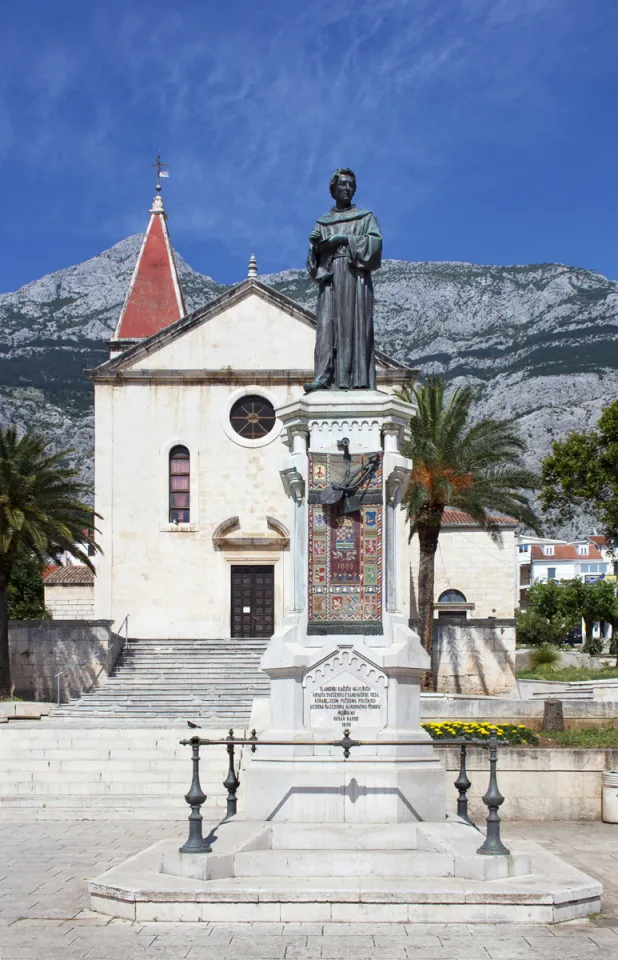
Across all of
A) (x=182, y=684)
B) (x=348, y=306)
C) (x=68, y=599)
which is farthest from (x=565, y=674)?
(x=348, y=306)

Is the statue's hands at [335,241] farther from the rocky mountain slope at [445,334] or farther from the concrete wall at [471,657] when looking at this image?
the rocky mountain slope at [445,334]

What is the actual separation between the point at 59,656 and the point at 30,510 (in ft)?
14.9

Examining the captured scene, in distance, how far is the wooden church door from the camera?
33062mm

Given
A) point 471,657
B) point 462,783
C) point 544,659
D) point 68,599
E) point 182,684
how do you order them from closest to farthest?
point 462,783
point 182,684
point 471,657
point 544,659
point 68,599

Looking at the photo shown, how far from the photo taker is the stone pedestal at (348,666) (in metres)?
10.8

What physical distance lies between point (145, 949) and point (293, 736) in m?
3.13

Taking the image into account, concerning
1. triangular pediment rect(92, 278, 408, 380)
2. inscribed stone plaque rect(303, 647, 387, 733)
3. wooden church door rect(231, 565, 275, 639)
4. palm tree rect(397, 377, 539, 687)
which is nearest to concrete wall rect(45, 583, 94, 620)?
wooden church door rect(231, 565, 275, 639)

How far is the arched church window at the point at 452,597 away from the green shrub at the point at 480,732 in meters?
23.6

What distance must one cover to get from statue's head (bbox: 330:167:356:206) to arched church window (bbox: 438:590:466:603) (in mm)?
28667

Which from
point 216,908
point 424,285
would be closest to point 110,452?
point 216,908

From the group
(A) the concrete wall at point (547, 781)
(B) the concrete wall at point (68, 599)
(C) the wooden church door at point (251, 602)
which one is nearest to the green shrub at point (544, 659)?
(C) the wooden church door at point (251, 602)

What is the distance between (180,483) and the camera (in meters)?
33.6

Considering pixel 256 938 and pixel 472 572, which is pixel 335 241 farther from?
pixel 472 572

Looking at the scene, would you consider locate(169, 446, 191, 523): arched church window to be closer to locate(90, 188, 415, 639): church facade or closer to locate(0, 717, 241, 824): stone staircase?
locate(90, 188, 415, 639): church facade
